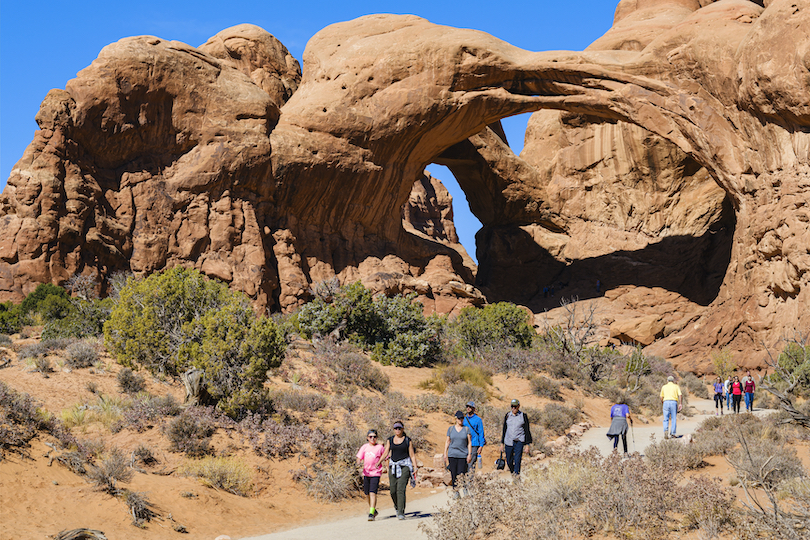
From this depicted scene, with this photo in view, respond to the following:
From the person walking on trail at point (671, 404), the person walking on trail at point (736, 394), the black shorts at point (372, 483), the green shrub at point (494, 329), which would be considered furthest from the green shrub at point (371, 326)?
the black shorts at point (372, 483)

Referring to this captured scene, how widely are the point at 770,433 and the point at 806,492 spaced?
22.1 ft

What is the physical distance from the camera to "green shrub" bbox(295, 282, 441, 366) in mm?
22922

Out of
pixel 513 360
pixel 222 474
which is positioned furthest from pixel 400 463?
pixel 513 360

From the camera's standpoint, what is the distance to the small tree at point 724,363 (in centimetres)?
2774

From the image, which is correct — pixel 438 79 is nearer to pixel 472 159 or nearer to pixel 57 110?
pixel 472 159

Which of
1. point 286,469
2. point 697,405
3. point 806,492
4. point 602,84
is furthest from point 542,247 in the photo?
point 806,492

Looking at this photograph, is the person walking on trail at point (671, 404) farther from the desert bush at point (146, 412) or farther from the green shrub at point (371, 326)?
the desert bush at point (146, 412)

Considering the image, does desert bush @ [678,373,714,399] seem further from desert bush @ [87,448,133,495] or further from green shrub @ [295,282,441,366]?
desert bush @ [87,448,133,495]

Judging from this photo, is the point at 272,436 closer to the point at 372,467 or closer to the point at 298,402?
the point at 298,402

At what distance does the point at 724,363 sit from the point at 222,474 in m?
23.7

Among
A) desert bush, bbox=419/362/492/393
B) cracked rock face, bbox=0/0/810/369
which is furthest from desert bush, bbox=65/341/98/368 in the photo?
cracked rock face, bbox=0/0/810/369

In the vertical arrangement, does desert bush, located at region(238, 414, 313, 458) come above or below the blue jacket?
below

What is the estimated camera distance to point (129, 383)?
14.8 meters

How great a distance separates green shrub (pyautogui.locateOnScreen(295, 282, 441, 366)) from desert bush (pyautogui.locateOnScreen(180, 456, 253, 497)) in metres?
11.1
